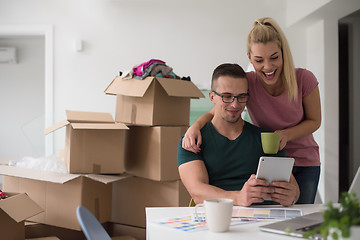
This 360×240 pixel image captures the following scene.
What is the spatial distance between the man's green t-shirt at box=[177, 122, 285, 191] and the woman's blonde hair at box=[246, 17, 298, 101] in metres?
0.31

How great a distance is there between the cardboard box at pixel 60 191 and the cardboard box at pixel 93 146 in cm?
7

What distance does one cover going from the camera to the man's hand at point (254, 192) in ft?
4.46

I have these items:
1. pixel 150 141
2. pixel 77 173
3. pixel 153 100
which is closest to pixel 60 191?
pixel 77 173

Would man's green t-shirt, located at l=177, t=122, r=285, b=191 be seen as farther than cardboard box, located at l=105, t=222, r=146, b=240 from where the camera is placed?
No

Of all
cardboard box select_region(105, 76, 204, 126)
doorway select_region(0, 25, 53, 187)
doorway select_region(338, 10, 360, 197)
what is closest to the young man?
cardboard box select_region(105, 76, 204, 126)

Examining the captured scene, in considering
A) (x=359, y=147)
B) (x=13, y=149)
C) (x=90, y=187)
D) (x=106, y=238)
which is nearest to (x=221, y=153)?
(x=106, y=238)

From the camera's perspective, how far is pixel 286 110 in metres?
1.85

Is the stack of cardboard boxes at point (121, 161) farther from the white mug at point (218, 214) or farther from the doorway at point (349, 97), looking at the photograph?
the doorway at point (349, 97)

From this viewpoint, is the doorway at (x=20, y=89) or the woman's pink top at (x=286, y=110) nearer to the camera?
the woman's pink top at (x=286, y=110)

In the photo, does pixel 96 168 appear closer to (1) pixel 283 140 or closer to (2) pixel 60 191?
(2) pixel 60 191

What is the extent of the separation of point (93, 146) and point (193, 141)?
1.09 metres

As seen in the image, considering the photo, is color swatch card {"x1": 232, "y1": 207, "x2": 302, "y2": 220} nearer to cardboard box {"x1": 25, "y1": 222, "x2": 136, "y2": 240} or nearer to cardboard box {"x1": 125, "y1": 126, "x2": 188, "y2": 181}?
cardboard box {"x1": 125, "y1": 126, "x2": 188, "y2": 181}

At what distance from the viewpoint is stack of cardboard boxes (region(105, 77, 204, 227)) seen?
2.52 metres

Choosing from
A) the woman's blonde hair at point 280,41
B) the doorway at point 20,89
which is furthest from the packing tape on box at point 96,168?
the doorway at point 20,89
